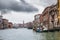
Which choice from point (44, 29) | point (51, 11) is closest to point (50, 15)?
point (51, 11)

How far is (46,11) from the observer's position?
1777cm

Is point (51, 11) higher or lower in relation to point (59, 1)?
higher

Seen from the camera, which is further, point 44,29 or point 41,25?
point 41,25

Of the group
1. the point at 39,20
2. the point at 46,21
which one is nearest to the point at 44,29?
the point at 46,21

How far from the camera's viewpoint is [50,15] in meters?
17.1

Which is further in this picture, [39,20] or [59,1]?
[39,20]

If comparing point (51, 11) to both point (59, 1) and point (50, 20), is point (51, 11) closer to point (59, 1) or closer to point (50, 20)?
point (50, 20)

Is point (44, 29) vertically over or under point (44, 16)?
under

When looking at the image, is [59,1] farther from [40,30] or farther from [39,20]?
[39,20]

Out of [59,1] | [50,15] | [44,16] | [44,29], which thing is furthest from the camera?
[44,16]

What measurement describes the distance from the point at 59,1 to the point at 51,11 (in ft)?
51.3

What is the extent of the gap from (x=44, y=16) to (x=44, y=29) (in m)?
2.67

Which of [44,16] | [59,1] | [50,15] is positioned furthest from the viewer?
[44,16]

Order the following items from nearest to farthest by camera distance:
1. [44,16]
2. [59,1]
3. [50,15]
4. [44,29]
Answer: [59,1]
[44,29]
[50,15]
[44,16]
